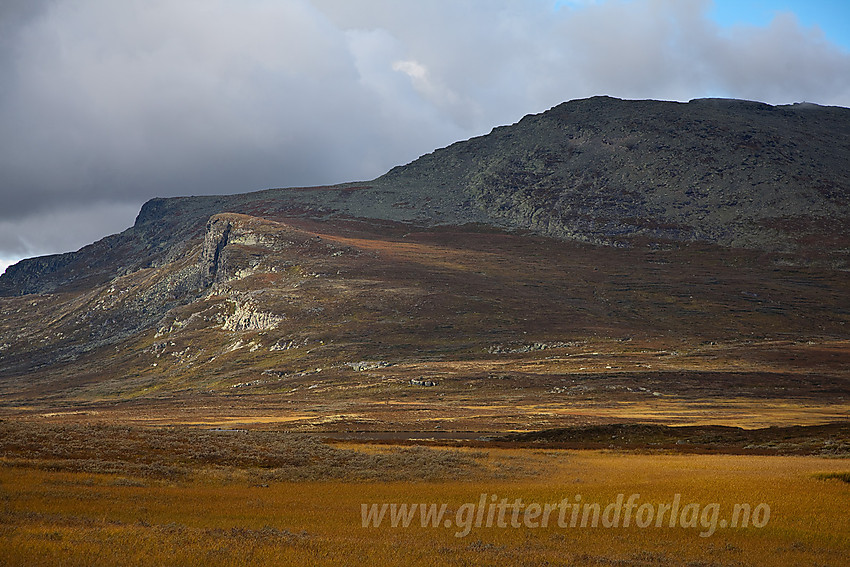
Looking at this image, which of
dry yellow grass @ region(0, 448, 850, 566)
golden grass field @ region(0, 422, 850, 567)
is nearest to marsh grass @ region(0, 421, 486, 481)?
golden grass field @ region(0, 422, 850, 567)

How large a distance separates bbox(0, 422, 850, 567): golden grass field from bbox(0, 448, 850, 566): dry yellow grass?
8 cm

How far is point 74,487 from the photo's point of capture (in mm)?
29391

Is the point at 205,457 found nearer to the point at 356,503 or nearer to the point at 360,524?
the point at 356,503

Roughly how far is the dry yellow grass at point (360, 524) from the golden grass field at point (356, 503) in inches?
3.0

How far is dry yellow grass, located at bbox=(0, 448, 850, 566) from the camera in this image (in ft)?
64.8

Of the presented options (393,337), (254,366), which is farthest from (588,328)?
(254,366)

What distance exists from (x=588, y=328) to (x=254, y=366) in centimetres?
8791

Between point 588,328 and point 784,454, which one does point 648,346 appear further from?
point 784,454

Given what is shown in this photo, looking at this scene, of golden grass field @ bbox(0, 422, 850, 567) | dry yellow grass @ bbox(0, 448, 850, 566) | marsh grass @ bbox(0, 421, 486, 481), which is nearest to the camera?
dry yellow grass @ bbox(0, 448, 850, 566)

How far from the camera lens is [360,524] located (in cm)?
2559

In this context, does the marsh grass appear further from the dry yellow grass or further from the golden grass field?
the dry yellow grass

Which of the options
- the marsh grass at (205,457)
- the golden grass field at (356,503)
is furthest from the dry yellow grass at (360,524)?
the marsh grass at (205,457)

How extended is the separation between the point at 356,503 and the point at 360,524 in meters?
4.64

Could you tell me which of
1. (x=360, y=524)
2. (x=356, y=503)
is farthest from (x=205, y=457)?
(x=360, y=524)
